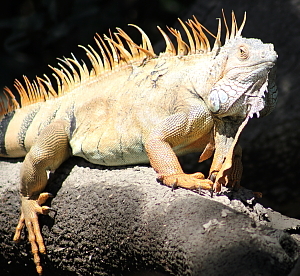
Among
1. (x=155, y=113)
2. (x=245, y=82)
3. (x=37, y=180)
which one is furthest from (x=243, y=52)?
(x=37, y=180)

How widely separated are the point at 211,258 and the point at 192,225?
0.26 m

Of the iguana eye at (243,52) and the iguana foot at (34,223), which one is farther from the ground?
the iguana eye at (243,52)

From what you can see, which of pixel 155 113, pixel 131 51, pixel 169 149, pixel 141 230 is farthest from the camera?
pixel 131 51

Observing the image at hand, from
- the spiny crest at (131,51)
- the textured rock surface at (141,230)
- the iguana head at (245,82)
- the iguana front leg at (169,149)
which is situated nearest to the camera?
the textured rock surface at (141,230)

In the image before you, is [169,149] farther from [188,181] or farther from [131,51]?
[131,51]

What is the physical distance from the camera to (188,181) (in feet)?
9.18

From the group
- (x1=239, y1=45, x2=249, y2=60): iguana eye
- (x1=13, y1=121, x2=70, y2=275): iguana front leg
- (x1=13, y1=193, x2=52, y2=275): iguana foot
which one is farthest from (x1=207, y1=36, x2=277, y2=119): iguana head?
(x1=13, y1=193, x2=52, y2=275): iguana foot

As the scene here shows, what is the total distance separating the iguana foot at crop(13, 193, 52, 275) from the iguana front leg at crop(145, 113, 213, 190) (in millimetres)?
924

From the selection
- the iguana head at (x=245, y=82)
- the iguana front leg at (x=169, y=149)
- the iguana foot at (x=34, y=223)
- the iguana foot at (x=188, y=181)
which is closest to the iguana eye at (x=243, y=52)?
the iguana head at (x=245, y=82)

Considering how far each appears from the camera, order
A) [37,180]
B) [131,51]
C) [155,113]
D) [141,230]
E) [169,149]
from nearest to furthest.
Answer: [141,230]
[169,149]
[155,113]
[37,180]
[131,51]

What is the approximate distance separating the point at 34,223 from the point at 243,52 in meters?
1.88

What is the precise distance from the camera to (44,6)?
6406mm

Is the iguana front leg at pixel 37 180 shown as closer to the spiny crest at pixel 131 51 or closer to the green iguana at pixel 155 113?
the green iguana at pixel 155 113

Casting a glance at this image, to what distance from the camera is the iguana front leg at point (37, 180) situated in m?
3.20
